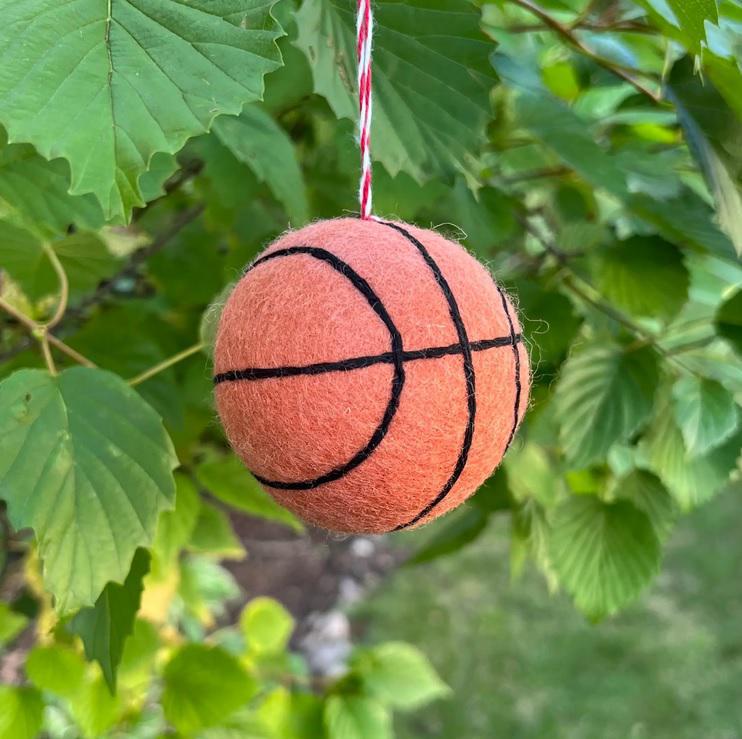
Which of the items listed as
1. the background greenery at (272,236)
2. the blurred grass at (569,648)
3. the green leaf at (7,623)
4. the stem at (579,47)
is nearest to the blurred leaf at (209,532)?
the background greenery at (272,236)

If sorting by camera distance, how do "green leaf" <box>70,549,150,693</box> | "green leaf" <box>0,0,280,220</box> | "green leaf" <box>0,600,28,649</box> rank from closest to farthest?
Answer: 1. "green leaf" <box>0,0,280,220</box>
2. "green leaf" <box>70,549,150,693</box>
3. "green leaf" <box>0,600,28,649</box>

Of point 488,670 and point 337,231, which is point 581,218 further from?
point 488,670

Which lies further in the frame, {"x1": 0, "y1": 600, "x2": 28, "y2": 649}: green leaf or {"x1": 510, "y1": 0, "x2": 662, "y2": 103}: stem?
{"x1": 0, "y1": 600, "x2": 28, "y2": 649}: green leaf

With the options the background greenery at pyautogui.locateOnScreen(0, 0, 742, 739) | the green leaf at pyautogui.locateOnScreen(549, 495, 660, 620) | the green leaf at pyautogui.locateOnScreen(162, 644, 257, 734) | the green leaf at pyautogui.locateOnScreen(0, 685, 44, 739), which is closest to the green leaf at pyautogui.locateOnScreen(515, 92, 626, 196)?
the background greenery at pyautogui.locateOnScreen(0, 0, 742, 739)

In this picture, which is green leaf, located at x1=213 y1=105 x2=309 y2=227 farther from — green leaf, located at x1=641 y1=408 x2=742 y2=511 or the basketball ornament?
green leaf, located at x1=641 y1=408 x2=742 y2=511

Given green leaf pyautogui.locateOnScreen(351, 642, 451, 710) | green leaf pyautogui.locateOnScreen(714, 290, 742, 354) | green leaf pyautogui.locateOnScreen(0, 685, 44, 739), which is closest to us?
green leaf pyautogui.locateOnScreen(714, 290, 742, 354)

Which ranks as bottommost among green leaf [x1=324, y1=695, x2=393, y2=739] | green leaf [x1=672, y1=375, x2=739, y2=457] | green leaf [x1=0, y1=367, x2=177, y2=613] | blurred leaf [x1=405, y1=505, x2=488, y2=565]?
green leaf [x1=324, y1=695, x2=393, y2=739]

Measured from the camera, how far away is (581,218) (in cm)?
137

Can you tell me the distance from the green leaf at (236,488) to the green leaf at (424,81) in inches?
22.9

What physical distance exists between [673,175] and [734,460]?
0.40m

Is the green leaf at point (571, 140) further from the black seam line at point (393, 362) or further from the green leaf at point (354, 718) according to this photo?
the green leaf at point (354, 718)

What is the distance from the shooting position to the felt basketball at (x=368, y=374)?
56 centimetres

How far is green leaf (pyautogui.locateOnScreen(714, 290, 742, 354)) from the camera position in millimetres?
969

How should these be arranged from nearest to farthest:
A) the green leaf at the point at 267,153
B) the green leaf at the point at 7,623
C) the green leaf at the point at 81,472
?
the green leaf at the point at 81,472
the green leaf at the point at 267,153
the green leaf at the point at 7,623
